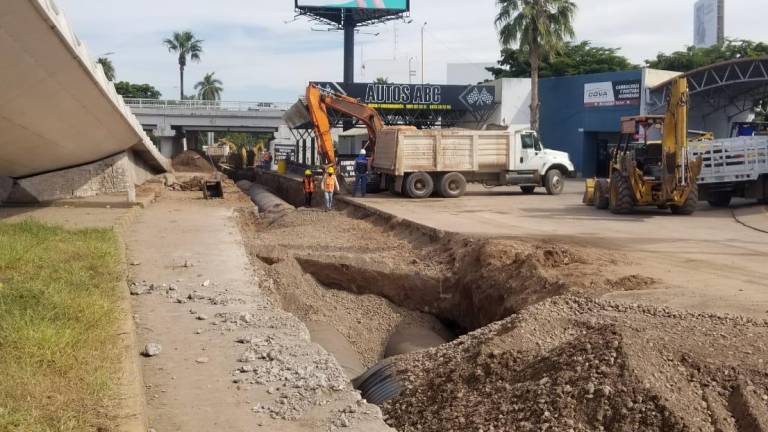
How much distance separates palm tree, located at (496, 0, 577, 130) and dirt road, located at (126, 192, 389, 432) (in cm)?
2926

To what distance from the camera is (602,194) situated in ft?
70.9

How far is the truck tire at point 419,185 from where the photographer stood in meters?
25.8

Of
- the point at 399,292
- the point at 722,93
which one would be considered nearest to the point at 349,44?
the point at 722,93

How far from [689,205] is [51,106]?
15310 millimetres

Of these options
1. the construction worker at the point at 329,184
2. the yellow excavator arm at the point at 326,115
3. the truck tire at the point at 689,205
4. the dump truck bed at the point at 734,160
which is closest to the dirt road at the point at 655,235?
the truck tire at the point at 689,205

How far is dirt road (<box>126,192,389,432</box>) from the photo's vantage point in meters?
6.29

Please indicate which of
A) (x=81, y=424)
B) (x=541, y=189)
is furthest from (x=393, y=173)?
(x=81, y=424)

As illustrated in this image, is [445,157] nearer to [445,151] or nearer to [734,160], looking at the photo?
[445,151]

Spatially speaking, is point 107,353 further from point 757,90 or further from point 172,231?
point 757,90

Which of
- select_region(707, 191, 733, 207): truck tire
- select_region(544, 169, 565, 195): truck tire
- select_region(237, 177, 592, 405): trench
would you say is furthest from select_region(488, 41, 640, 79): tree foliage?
select_region(237, 177, 592, 405): trench

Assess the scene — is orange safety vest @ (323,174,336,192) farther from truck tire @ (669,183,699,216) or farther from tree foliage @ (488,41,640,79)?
tree foliage @ (488,41,640,79)

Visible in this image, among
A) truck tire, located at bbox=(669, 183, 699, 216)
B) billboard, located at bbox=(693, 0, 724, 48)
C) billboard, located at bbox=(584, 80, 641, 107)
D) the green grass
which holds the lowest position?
the green grass

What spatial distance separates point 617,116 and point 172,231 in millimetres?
28333

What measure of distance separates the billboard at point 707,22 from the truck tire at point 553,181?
81323 mm
